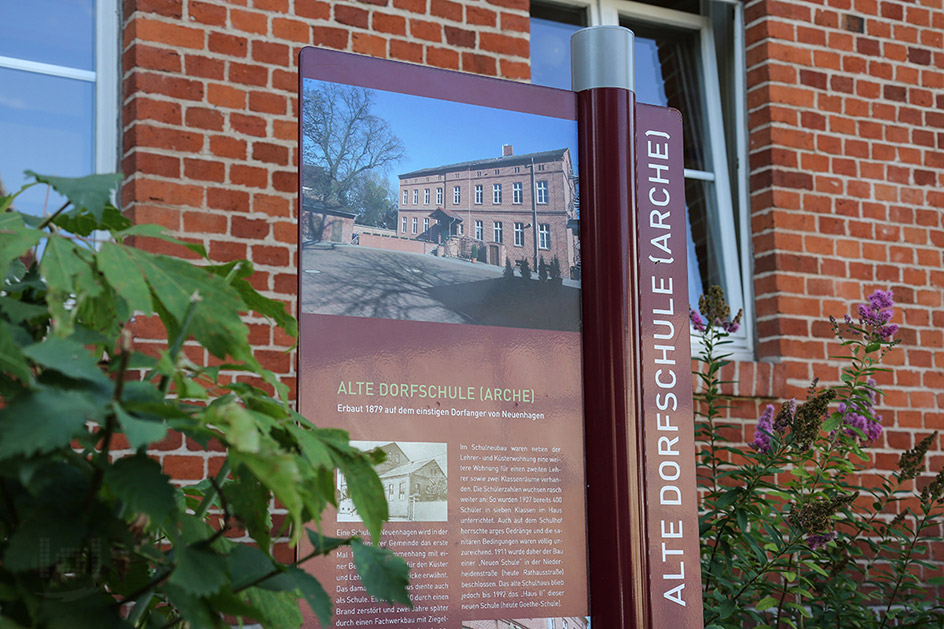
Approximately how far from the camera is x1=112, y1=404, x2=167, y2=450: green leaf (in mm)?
760

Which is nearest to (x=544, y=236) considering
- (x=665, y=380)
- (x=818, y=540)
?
(x=665, y=380)

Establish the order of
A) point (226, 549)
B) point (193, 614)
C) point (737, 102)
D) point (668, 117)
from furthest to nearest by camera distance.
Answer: point (737, 102), point (668, 117), point (226, 549), point (193, 614)

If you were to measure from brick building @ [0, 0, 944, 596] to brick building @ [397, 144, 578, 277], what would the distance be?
4.88ft

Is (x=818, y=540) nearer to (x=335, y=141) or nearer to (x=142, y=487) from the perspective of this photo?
(x=335, y=141)

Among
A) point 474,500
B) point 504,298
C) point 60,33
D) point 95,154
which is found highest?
point 60,33

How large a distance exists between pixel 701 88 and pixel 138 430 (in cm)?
425

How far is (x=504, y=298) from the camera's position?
1978 mm

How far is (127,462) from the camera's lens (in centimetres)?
85

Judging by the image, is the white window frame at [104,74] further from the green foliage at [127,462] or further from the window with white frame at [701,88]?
the green foliage at [127,462]

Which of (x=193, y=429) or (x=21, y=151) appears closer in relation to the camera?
(x=193, y=429)

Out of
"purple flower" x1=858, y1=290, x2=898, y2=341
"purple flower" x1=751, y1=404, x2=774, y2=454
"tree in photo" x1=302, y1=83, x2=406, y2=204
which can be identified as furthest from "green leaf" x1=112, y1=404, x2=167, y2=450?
"purple flower" x1=858, y1=290, x2=898, y2=341

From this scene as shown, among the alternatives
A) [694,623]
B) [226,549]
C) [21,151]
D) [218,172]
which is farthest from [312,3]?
[226,549]

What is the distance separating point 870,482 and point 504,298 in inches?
114

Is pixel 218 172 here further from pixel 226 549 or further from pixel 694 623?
pixel 226 549
